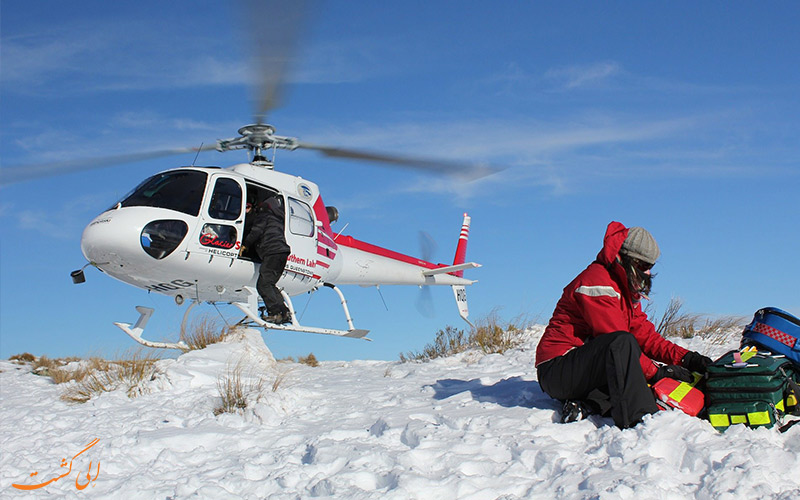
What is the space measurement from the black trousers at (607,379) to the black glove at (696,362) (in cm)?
59

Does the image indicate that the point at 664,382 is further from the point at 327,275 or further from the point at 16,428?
the point at 327,275

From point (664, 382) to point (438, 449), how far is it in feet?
5.34

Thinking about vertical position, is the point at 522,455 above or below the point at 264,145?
below

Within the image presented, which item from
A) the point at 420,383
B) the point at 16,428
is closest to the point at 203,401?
the point at 16,428

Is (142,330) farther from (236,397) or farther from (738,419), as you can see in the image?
(738,419)

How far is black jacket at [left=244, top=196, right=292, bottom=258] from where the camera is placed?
9.54 metres

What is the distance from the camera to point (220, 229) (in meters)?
9.16

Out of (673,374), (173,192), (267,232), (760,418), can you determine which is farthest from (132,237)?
(760,418)

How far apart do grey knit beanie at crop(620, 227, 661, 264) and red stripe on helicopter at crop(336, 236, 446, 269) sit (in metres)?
7.28

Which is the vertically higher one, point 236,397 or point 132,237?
point 132,237

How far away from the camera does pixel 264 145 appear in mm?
10469

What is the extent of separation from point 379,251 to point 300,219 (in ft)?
8.55

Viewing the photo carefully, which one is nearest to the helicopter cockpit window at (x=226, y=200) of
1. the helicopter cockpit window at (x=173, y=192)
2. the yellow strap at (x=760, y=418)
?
the helicopter cockpit window at (x=173, y=192)

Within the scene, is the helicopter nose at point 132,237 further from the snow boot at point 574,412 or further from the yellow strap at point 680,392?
the yellow strap at point 680,392
